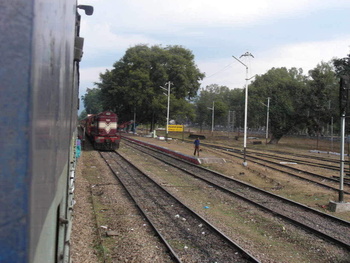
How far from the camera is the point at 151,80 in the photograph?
54.1 meters

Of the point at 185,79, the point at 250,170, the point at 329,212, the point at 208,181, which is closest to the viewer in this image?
the point at 329,212

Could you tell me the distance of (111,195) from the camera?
12.2m

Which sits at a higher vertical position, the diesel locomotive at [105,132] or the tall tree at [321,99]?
the tall tree at [321,99]

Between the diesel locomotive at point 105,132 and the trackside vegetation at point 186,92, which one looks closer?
the diesel locomotive at point 105,132

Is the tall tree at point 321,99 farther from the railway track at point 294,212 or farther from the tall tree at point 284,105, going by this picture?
the railway track at point 294,212

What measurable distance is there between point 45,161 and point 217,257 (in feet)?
20.0

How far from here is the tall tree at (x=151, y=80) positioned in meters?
51.6

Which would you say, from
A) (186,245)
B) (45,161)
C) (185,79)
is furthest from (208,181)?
(185,79)

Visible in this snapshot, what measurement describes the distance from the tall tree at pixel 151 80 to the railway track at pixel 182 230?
3889 centimetres

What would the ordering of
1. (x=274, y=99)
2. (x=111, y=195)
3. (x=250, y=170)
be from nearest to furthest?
1. (x=111, y=195)
2. (x=250, y=170)
3. (x=274, y=99)

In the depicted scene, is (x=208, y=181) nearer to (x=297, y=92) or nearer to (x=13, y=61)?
(x=13, y=61)

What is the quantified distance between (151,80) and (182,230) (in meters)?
47.0

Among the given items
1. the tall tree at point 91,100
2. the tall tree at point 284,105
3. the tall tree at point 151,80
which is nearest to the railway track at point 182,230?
the tall tree at point 284,105

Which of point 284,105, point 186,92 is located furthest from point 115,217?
point 186,92
